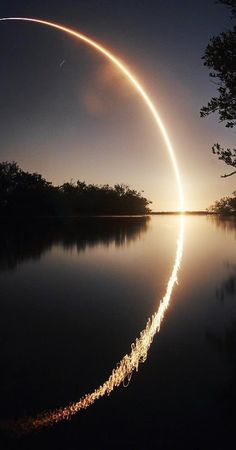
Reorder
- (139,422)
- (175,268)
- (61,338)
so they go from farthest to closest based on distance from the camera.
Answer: (175,268)
(61,338)
(139,422)

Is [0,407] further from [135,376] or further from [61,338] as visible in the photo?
[61,338]

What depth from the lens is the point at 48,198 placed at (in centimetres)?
8900

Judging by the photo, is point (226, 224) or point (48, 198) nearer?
point (226, 224)

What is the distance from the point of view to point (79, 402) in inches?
141

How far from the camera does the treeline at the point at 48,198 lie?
7869cm

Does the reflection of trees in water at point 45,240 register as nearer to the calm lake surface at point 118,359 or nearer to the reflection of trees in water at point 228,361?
the calm lake surface at point 118,359

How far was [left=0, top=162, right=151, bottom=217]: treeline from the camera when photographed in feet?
258

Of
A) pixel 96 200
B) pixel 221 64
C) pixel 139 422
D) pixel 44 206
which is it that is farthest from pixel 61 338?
pixel 96 200

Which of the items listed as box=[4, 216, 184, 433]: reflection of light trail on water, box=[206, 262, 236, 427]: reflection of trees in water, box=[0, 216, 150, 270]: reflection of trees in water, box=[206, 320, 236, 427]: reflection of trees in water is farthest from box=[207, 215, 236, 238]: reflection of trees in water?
box=[4, 216, 184, 433]: reflection of light trail on water

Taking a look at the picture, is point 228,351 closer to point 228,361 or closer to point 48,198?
point 228,361

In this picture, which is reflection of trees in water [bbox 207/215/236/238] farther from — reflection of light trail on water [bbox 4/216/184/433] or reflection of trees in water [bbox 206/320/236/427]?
reflection of light trail on water [bbox 4/216/184/433]

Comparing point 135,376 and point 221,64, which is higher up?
point 221,64

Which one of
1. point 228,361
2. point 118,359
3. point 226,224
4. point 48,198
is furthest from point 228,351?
point 48,198

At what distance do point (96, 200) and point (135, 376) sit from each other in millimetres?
124291
